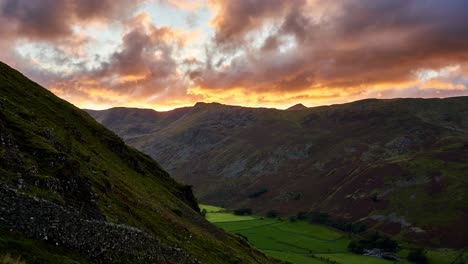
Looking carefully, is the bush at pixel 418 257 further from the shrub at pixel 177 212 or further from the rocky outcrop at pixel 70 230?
the rocky outcrop at pixel 70 230

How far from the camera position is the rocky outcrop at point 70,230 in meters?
26.0

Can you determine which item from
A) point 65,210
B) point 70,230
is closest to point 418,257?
point 70,230

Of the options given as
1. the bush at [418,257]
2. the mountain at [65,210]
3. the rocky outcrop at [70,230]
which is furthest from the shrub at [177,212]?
the bush at [418,257]

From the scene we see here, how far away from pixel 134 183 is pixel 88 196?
34244 millimetres

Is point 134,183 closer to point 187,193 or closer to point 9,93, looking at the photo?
point 9,93

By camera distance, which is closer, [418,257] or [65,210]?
[65,210]

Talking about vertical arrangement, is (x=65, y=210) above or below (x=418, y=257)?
above

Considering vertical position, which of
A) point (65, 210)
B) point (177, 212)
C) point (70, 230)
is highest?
point (65, 210)

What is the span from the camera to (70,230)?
2886 centimetres

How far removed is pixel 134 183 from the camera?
228ft

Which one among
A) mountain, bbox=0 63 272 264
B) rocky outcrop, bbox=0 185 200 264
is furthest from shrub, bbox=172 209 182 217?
rocky outcrop, bbox=0 185 200 264

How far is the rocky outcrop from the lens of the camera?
26.0 meters

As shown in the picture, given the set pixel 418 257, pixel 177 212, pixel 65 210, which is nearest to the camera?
pixel 65 210

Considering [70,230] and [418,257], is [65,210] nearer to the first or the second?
[70,230]
